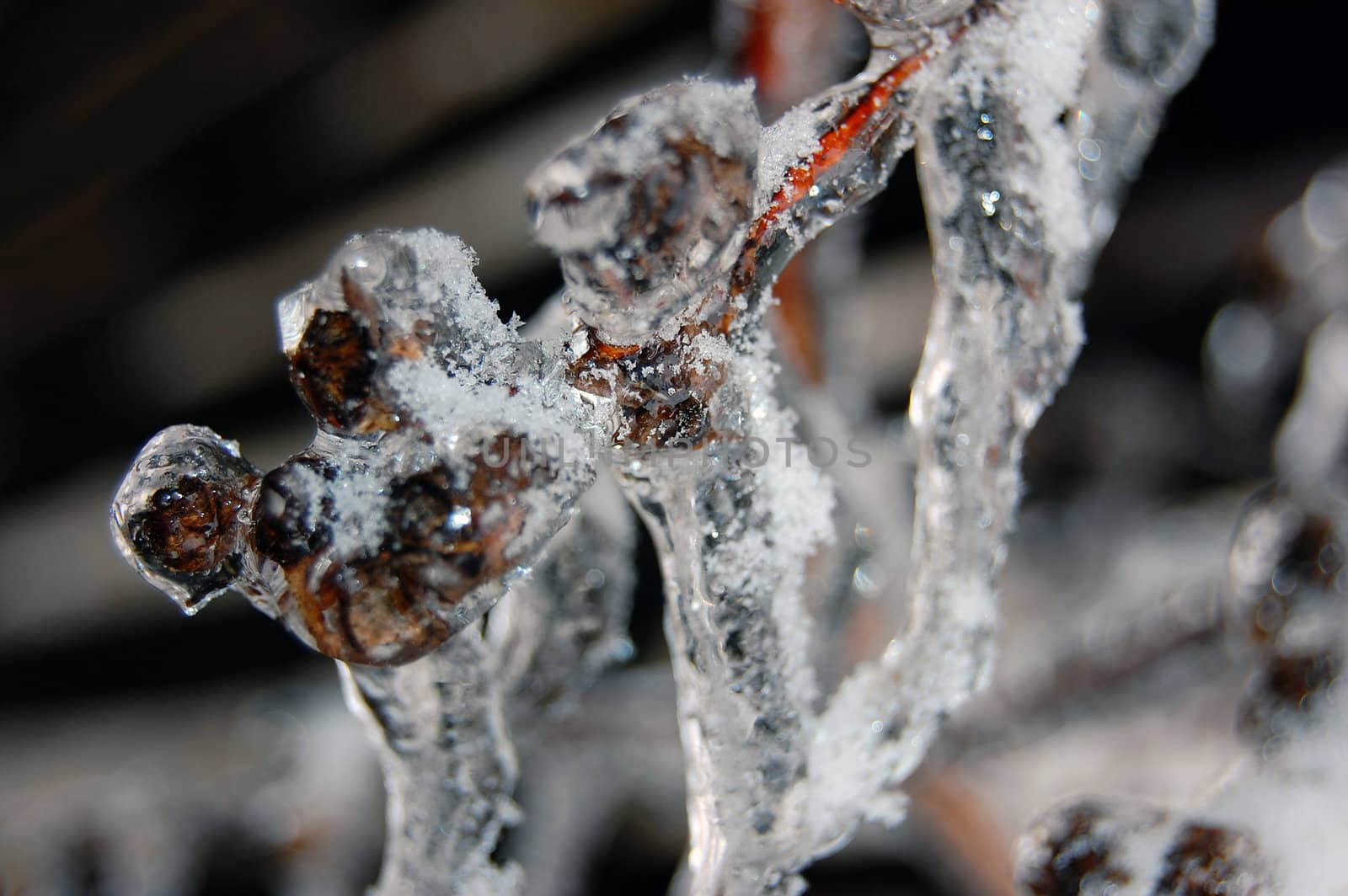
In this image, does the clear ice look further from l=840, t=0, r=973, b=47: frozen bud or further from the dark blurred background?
the dark blurred background

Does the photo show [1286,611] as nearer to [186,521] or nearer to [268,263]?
[186,521]

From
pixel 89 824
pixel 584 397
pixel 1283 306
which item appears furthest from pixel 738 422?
pixel 89 824

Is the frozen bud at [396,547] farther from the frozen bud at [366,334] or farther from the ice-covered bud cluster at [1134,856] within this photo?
the ice-covered bud cluster at [1134,856]

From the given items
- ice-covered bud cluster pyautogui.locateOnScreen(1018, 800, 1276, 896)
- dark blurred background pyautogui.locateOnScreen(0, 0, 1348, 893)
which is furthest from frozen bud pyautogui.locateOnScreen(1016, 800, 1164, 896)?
dark blurred background pyautogui.locateOnScreen(0, 0, 1348, 893)

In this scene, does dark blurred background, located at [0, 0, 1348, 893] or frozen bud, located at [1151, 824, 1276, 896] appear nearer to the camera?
frozen bud, located at [1151, 824, 1276, 896]

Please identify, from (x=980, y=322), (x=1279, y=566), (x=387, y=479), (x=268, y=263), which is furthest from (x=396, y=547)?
(x=268, y=263)
